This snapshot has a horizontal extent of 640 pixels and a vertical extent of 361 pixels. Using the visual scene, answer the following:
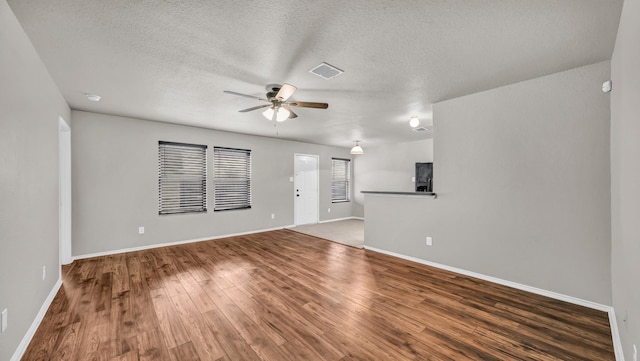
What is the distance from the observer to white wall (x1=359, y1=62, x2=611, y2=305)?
247 centimetres

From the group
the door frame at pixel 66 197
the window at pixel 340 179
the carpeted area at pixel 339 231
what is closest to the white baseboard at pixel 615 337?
the carpeted area at pixel 339 231

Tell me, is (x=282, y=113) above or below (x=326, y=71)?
below

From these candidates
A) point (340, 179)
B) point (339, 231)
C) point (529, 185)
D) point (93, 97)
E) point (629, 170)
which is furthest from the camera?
point (340, 179)

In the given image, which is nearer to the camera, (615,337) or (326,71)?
(615,337)

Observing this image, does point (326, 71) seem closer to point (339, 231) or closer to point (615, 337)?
point (615, 337)

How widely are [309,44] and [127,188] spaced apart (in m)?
4.34

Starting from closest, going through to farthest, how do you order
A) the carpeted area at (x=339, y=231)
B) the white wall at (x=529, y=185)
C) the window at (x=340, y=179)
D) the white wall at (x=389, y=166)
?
→ 1. the white wall at (x=529, y=185)
2. the carpeted area at (x=339, y=231)
3. the white wall at (x=389, y=166)
4. the window at (x=340, y=179)

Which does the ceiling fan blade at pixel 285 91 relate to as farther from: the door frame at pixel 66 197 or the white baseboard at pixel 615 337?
the door frame at pixel 66 197

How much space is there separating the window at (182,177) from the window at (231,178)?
259mm

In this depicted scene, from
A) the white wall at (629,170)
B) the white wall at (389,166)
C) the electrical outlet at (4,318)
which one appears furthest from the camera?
the white wall at (389,166)

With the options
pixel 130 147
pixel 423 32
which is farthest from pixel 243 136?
pixel 423 32

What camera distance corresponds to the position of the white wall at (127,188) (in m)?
4.09

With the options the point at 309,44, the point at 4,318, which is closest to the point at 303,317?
the point at 4,318

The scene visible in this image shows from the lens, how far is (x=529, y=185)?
2.82 meters
